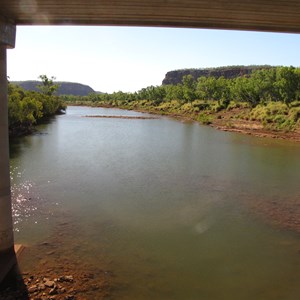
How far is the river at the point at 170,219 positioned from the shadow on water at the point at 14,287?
1.83 ft

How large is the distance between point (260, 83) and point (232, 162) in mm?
41737

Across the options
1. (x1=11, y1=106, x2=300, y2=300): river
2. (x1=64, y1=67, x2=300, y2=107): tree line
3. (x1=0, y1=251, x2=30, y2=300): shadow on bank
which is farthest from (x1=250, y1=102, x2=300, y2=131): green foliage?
(x1=0, y1=251, x2=30, y2=300): shadow on bank

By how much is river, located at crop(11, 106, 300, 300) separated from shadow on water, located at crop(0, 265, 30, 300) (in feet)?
1.83

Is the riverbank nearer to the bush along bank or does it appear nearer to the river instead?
the bush along bank

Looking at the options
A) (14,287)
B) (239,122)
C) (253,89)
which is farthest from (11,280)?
(253,89)

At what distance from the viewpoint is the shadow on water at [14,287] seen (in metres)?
8.55

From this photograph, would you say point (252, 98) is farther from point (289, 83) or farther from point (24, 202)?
point (24, 202)

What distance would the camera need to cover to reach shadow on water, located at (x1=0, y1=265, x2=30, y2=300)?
855 cm

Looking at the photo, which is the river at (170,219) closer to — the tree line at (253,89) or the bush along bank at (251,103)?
the bush along bank at (251,103)

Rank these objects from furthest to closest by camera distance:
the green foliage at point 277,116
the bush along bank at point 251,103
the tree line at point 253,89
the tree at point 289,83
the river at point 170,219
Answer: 1. the tree line at point 253,89
2. the tree at point 289,83
3. the bush along bank at point 251,103
4. the green foliage at point 277,116
5. the river at point 170,219

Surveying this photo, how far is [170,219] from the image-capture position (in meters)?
14.7

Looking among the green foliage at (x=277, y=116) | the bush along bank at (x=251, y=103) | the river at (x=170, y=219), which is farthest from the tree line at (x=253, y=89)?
the river at (x=170, y=219)

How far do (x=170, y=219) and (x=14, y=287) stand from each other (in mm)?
7429

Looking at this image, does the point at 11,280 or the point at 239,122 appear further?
the point at 239,122
